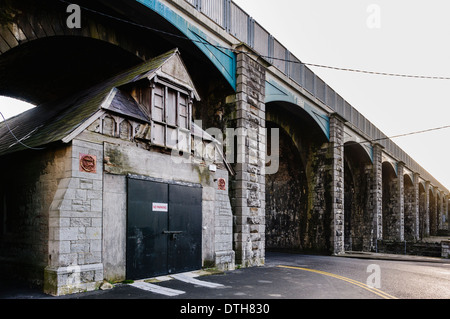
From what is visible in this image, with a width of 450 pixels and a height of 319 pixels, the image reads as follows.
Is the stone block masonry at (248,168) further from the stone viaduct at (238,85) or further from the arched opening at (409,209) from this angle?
the arched opening at (409,209)

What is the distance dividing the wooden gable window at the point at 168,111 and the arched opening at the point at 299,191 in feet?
32.8

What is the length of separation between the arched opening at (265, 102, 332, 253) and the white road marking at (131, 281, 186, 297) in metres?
13.2

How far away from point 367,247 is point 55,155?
2533cm

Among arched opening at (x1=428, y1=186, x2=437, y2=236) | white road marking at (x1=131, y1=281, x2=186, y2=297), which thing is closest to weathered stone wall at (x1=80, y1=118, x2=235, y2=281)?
white road marking at (x1=131, y1=281, x2=186, y2=297)

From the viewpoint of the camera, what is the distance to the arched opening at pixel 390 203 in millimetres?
34531

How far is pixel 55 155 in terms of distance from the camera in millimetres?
8297

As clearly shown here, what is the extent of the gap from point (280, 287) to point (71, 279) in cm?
474

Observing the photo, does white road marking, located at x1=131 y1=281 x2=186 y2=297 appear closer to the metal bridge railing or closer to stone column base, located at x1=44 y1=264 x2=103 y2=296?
stone column base, located at x1=44 y1=264 x2=103 y2=296

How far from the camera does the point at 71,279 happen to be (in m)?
7.59

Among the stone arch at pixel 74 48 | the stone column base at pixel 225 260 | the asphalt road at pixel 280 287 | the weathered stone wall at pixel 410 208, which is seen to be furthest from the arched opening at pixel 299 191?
the weathered stone wall at pixel 410 208

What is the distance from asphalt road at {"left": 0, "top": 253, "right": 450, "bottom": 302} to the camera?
24.9 ft
